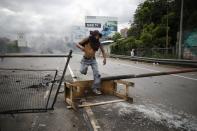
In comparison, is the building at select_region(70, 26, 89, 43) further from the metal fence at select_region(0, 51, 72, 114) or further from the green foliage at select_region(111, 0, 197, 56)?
the metal fence at select_region(0, 51, 72, 114)

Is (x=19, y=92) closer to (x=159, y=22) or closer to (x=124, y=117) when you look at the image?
(x=124, y=117)

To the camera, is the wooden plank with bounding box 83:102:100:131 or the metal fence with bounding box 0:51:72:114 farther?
the metal fence with bounding box 0:51:72:114

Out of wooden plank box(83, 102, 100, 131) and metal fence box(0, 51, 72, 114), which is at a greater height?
metal fence box(0, 51, 72, 114)

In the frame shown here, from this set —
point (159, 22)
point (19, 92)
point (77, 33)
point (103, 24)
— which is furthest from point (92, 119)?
point (77, 33)

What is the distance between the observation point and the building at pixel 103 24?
58.4 meters

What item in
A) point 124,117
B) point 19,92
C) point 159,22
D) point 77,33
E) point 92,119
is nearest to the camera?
point 92,119

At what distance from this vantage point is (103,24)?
6075 cm

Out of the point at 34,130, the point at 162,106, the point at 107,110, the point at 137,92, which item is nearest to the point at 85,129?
the point at 34,130

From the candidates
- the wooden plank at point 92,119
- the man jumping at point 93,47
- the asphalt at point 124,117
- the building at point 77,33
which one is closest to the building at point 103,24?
the building at point 77,33

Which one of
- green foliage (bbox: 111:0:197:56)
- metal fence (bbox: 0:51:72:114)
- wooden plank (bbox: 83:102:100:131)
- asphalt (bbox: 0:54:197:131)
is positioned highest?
green foliage (bbox: 111:0:197:56)

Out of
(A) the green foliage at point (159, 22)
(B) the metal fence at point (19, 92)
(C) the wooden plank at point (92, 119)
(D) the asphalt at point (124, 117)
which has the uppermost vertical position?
(A) the green foliage at point (159, 22)

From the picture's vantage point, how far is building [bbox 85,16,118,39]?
58.4m

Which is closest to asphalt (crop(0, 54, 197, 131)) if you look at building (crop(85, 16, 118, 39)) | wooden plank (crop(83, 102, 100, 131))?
wooden plank (crop(83, 102, 100, 131))

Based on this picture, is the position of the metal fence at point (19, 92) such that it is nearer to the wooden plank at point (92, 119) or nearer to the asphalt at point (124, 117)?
the asphalt at point (124, 117)
